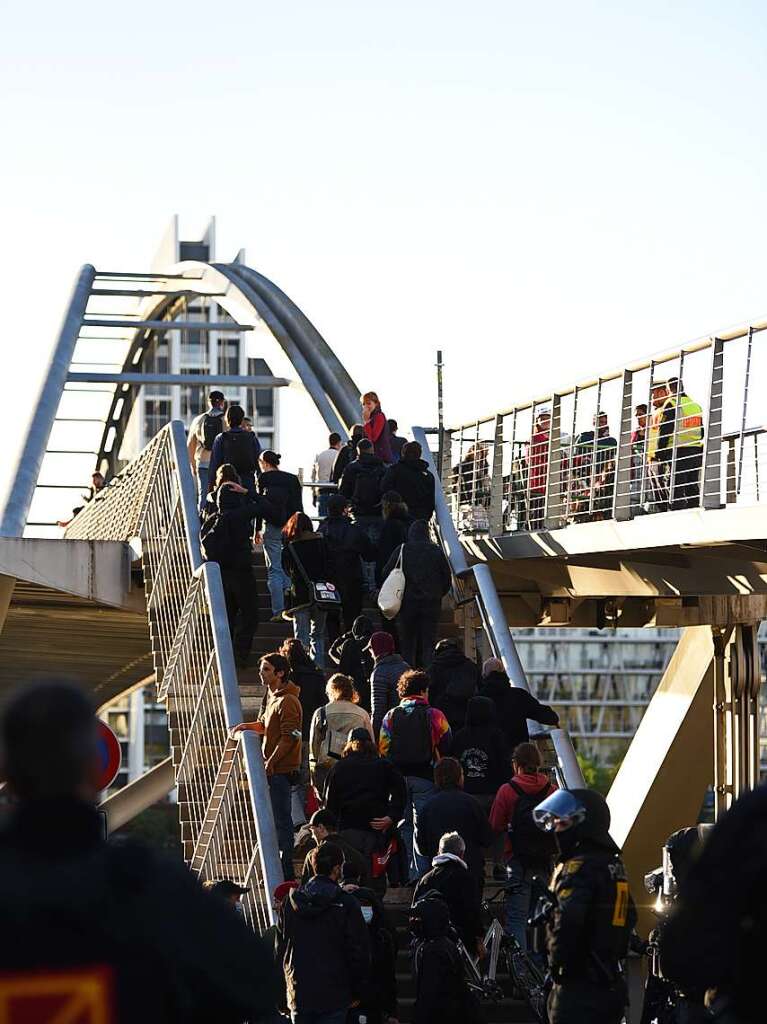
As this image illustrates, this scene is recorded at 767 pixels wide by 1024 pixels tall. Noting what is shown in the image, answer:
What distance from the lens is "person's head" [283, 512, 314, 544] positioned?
1554 cm

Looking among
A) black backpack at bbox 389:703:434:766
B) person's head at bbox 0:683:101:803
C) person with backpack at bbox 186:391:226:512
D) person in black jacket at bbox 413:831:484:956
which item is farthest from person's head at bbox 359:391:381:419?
person's head at bbox 0:683:101:803

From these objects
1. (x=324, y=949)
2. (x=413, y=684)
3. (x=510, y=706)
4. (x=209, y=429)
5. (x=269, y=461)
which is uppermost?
(x=209, y=429)

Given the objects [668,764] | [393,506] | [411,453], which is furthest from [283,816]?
[668,764]

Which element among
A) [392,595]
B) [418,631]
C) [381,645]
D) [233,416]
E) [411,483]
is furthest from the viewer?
[233,416]

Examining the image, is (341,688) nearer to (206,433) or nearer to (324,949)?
(324,949)

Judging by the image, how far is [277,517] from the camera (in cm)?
1648

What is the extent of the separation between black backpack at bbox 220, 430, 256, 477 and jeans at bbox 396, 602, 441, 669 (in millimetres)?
3078

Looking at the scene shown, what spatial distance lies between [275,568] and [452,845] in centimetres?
636

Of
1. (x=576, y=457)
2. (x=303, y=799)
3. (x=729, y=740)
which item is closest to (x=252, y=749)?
(x=303, y=799)

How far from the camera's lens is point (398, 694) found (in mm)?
13094

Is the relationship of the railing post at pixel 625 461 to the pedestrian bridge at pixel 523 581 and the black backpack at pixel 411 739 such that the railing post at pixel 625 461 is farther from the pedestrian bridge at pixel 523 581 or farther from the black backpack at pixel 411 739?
the black backpack at pixel 411 739

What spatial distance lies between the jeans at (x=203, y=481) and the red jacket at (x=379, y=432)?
1.69m

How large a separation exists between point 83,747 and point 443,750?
8.82 m

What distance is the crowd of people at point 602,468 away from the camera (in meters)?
17.3
